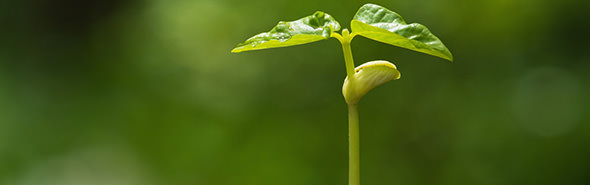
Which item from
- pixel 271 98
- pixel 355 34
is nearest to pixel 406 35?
pixel 355 34

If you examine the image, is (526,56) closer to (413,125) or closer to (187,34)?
(413,125)

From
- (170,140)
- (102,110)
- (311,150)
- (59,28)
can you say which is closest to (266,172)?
(311,150)

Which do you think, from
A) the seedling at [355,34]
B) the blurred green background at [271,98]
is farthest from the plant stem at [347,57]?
the blurred green background at [271,98]

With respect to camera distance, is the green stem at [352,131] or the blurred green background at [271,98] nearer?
the green stem at [352,131]

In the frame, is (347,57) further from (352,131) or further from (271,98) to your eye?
(271,98)

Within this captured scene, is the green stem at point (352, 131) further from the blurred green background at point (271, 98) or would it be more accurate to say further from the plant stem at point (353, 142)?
the blurred green background at point (271, 98)

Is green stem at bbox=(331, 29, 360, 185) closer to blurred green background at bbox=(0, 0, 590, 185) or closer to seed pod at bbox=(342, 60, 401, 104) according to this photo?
seed pod at bbox=(342, 60, 401, 104)

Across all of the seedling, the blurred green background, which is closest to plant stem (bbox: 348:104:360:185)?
the seedling
